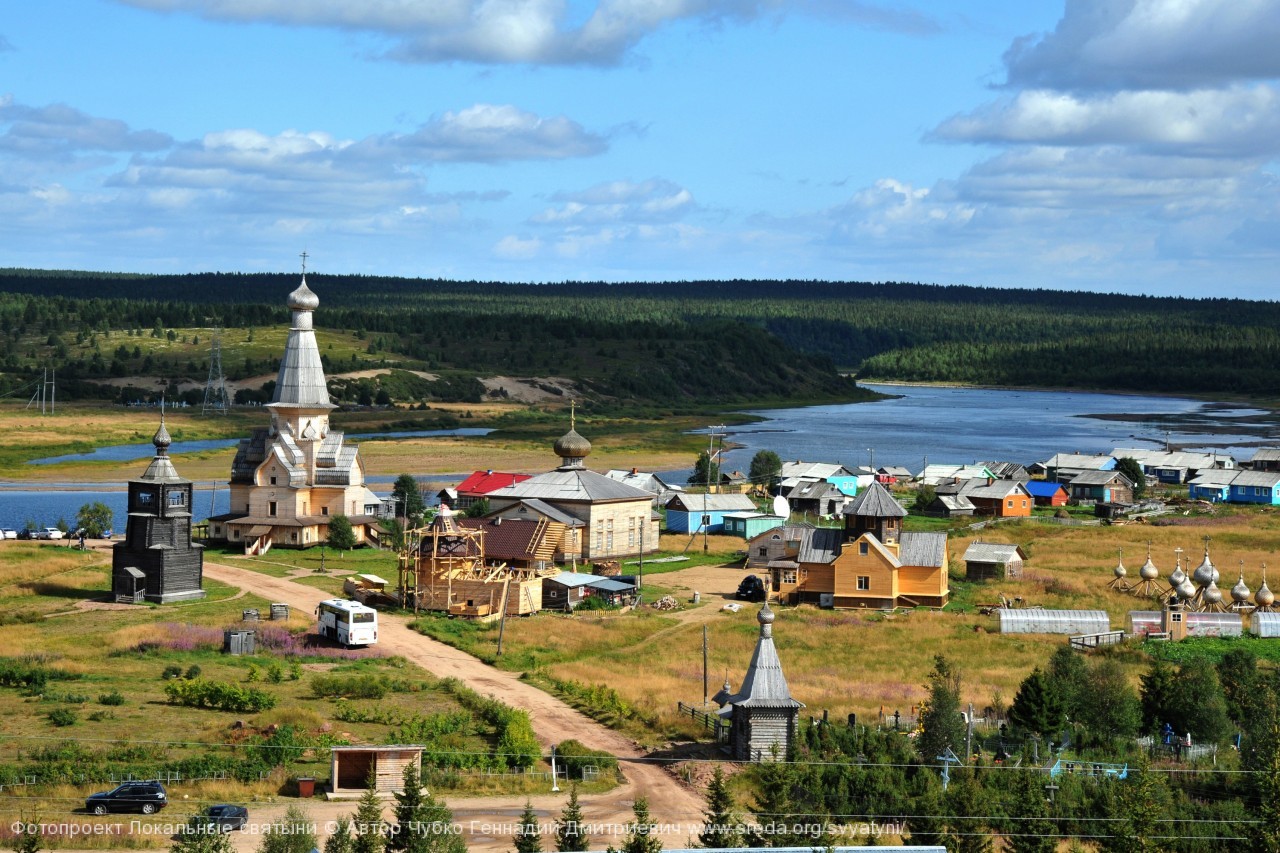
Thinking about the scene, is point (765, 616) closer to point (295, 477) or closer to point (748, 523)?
point (295, 477)

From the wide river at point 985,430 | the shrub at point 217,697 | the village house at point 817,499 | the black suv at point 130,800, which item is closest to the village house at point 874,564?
the shrub at point 217,697

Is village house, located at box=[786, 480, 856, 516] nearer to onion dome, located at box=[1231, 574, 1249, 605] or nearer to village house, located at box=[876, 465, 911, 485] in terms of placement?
village house, located at box=[876, 465, 911, 485]

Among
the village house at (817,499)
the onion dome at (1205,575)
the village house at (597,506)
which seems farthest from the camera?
the village house at (817,499)

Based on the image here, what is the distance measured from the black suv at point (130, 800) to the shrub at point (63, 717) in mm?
5323

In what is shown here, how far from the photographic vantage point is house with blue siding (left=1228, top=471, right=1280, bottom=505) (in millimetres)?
84562

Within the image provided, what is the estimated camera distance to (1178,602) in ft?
158

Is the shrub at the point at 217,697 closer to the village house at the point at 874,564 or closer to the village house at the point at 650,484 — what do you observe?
the village house at the point at 874,564

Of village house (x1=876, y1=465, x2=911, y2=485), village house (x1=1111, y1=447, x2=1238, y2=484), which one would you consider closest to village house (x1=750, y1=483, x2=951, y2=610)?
village house (x1=876, y1=465, x2=911, y2=485)

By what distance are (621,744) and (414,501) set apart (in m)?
36.5

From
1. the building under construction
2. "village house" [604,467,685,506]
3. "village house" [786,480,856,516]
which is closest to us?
the building under construction

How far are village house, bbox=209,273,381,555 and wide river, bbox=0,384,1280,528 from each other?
34.6 ft

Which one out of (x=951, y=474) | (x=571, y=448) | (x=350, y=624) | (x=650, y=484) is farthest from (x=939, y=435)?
(x=350, y=624)

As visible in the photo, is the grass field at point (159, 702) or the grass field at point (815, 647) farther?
the grass field at point (815, 647)

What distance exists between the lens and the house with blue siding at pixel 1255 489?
84.6 m
